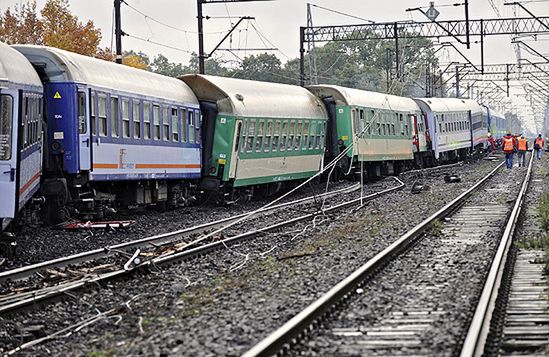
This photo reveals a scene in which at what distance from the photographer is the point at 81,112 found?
1802cm

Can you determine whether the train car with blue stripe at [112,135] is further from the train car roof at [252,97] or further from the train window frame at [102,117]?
the train car roof at [252,97]

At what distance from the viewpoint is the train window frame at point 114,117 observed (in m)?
19.4

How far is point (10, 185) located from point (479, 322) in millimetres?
7217

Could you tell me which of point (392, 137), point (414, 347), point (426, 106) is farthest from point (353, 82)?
point (414, 347)

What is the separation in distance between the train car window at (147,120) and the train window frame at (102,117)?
6.74 ft

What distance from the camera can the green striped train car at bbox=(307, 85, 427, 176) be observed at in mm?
32438

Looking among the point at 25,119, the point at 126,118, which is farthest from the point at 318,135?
the point at 25,119

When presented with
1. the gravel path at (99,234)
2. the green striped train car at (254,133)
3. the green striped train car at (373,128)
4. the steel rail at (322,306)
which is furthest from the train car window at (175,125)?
the steel rail at (322,306)

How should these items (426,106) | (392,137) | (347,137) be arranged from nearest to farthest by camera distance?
(347,137) < (392,137) < (426,106)

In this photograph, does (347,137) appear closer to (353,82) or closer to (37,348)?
(37,348)

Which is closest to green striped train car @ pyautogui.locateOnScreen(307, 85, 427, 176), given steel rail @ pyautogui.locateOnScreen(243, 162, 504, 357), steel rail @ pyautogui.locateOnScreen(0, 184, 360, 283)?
steel rail @ pyautogui.locateOnScreen(0, 184, 360, 283)

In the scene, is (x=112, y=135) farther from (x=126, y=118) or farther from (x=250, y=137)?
(x=250, y=137)

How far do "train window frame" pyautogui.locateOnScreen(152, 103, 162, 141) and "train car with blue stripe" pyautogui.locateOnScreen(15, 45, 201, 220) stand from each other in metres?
0.02

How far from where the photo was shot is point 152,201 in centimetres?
2230
